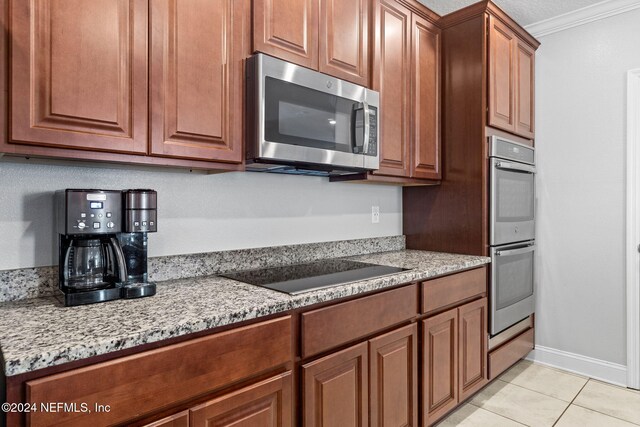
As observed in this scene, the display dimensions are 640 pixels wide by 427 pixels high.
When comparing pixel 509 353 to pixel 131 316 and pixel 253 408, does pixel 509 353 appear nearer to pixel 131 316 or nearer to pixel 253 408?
pixel 253 408

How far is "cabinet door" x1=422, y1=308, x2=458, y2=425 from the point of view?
1886mm

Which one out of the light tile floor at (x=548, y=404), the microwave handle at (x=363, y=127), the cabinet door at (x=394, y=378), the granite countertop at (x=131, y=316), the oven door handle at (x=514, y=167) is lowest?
the light tile floor at (x=548, y=404)

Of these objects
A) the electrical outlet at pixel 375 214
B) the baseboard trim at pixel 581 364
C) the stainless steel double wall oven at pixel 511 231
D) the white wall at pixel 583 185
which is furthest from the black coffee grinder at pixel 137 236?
the baseboard trim at pixel 581 364

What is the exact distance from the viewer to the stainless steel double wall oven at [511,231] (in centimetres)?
238

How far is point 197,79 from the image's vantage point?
1395 millimetres

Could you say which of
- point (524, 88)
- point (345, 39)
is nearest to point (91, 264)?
point (345, 39)

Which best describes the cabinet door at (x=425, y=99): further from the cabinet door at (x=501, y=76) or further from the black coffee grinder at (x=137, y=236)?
the black coffee grinder at (x=137, y=236)

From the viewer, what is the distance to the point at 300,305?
1.32 m

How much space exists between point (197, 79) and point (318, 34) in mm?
689

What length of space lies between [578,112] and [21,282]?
11.2 feet

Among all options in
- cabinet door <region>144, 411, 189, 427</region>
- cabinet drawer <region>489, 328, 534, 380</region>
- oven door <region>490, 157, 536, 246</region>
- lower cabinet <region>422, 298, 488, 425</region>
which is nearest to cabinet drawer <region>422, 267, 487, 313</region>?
lower cabinet <region>422, 298, 488, 425</region>

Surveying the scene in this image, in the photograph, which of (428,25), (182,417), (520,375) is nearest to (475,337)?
(520,375)

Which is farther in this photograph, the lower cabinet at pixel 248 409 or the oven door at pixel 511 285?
the oven door at pixel 511 285

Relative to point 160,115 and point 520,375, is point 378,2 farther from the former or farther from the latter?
point 520,375
